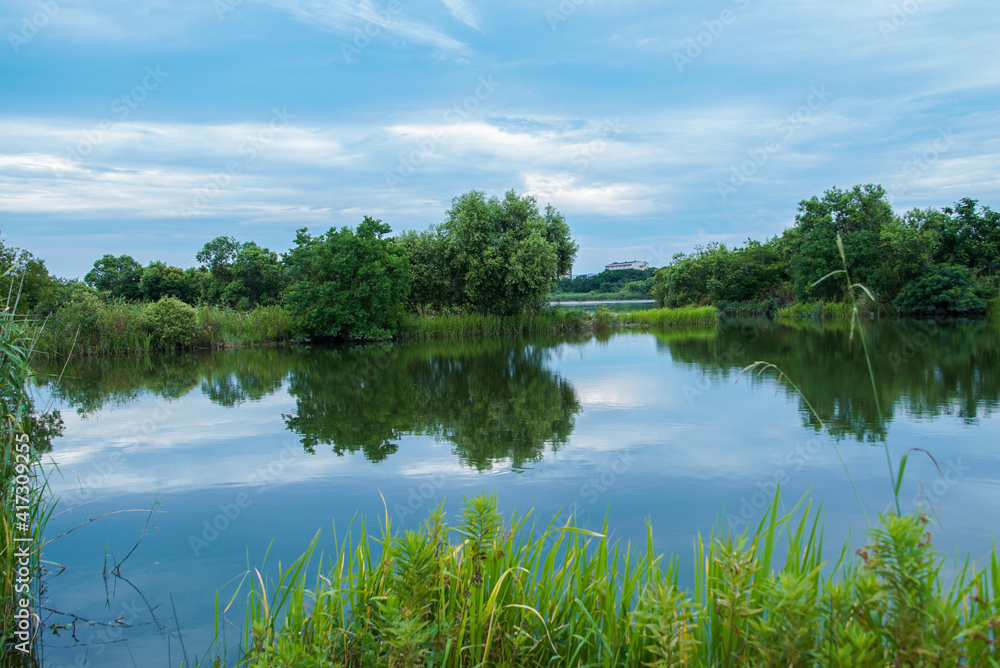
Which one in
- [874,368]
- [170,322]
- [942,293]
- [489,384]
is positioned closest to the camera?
[489,384]

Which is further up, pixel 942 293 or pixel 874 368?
pixel 942 293

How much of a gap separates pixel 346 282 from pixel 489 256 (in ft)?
23.2

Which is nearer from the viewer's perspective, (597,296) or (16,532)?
(16,532)

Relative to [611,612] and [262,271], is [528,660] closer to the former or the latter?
[611,612]

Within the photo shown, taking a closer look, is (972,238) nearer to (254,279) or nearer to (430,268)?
Answer: (430,268)

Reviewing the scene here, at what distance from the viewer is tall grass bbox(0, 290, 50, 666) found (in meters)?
3.27

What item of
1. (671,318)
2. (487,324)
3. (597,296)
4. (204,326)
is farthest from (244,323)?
(597,296)

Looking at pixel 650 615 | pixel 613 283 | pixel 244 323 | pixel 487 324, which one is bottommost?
pixel 650 615

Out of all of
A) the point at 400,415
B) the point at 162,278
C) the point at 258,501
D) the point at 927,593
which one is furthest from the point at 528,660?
the point at 162,278

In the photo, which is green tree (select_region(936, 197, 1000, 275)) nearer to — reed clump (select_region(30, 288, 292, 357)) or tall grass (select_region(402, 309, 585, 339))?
tall grass (select_region(402, 309, 585, 339))

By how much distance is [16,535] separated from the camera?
341 centimetres

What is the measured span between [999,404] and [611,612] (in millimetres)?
9673

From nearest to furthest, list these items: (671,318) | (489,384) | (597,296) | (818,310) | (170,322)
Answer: (489,384), (170,322), (818,310), (671,318), (597,296)

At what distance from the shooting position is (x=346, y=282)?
82.7ft
